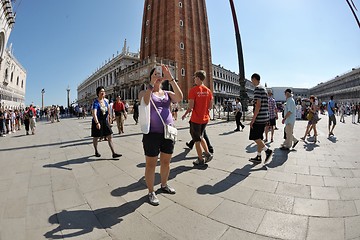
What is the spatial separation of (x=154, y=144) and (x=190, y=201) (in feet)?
3.11

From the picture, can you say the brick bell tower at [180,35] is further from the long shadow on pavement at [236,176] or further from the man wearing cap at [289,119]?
the long shadow on pavement at [236,176]

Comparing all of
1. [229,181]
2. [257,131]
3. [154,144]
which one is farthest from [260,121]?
[154,144]

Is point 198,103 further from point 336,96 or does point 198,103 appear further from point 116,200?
point 336,96

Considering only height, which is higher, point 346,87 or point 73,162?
point 346,87

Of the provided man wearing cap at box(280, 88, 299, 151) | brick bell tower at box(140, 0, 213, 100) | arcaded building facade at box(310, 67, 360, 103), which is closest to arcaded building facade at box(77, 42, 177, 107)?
brick bell tower at box(140, 0, 213, 100)

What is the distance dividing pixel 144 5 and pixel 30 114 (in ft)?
152

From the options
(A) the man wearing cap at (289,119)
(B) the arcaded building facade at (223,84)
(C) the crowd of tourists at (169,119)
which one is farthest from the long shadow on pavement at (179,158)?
(B) the arcaded building facade at (223,84)

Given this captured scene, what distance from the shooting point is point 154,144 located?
2408 mm

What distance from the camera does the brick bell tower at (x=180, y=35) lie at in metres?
38.7

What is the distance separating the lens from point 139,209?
2.30 meters

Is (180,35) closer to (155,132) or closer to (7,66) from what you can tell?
(7,66)

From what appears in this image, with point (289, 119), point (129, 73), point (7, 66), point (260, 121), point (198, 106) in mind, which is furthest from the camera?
point (129, 73)

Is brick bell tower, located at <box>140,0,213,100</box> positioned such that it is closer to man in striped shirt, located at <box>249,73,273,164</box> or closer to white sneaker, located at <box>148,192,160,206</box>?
man in striped shirt, located at <box>249,73,273,164</box>

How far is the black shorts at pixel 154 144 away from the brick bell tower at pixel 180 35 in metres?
37.1
